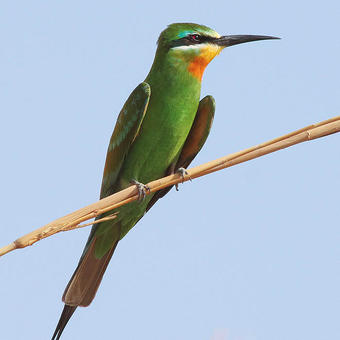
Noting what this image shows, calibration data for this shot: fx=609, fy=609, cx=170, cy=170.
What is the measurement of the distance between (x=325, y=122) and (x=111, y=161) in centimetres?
160

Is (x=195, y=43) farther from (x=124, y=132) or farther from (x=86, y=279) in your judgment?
(x=86, y=279)

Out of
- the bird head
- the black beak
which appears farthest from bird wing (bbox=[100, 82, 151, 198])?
the black beak

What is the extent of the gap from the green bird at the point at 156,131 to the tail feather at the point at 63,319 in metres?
0.01

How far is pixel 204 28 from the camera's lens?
3174 millimetres

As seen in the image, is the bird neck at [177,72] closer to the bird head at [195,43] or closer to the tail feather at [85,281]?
the bird head at [195,43]

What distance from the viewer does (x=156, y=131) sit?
120 inches

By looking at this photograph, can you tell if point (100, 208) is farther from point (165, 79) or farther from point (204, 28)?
point (204, 28)

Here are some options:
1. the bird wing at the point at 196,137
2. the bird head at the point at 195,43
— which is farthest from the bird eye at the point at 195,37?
the bird wing at the point at 196,137

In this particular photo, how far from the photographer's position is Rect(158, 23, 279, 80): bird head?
310 centimetres

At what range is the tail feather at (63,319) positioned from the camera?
8.87ft

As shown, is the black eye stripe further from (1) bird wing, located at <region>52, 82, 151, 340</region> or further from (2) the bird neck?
(1) bird wing, located at <region>52, 82, 151, 340</region>

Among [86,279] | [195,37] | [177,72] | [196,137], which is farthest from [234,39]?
[86,279]

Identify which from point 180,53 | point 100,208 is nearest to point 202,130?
point 180,53

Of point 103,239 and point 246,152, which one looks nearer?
point 246,152
